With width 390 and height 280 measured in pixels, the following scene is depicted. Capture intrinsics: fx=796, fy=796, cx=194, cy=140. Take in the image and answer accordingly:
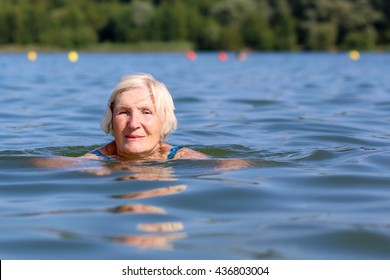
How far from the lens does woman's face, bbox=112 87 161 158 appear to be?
6.01m

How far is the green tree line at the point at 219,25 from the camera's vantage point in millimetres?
77062

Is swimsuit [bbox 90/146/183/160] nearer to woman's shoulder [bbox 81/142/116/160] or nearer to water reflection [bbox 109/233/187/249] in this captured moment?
woman's shoulder [bbox 81/142/116/160]

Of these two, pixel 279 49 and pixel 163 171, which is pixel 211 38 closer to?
pixel 279 49

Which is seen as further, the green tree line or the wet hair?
the green tree line

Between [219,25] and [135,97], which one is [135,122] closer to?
[135,97]

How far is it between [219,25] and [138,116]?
83045 millimetres

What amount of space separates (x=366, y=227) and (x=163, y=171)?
203 centimetres

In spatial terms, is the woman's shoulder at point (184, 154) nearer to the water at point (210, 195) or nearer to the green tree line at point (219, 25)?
the water at point (210, 195)

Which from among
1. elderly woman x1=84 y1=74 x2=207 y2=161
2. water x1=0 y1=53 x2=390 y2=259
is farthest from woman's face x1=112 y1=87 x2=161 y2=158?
water x1=0 y1=53 x2=390 y2=259

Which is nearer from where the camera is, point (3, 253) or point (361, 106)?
point (3, 253)

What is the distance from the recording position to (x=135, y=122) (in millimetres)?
5977

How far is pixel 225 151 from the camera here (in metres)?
7.47

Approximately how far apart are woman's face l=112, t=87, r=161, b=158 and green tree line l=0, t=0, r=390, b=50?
228 ft
